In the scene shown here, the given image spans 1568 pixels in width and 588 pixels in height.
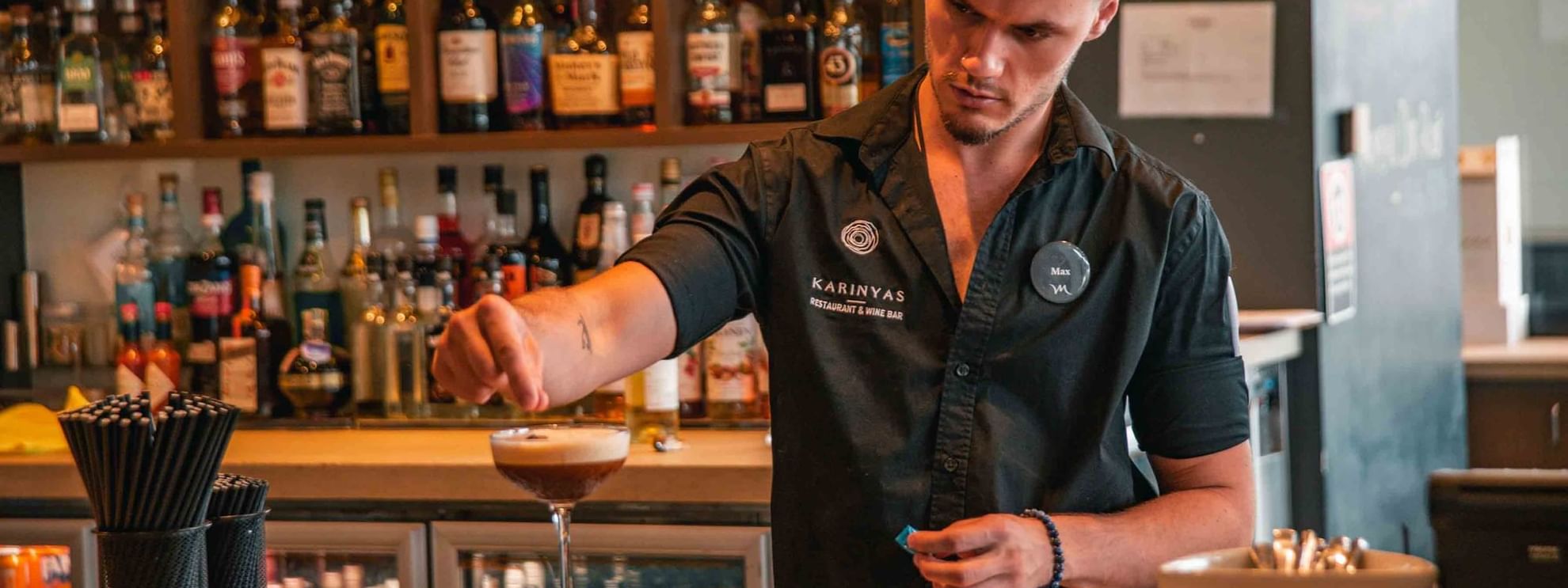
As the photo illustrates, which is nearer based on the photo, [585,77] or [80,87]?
[585,77]

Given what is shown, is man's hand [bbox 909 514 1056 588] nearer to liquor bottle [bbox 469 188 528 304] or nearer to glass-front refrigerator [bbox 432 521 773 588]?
glass-front refrigerator [bbox 432 521 773 588]

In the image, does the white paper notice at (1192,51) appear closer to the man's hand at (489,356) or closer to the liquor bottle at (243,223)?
the liquor bottle at (243,223)

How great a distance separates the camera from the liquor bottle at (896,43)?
2832mm

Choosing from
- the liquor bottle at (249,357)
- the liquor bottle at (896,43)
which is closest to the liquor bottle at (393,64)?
the liquor bottle at (249,357)

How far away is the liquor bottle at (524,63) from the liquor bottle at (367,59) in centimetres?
24

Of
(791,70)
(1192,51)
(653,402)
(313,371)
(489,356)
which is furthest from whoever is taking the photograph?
(1192,51)

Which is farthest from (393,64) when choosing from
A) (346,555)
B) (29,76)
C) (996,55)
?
(996,55)

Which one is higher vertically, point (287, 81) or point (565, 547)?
point (287, 81)

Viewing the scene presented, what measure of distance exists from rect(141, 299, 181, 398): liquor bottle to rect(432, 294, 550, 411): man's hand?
7.09 ft

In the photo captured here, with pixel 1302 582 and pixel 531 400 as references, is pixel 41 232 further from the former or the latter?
pixel 1302 582

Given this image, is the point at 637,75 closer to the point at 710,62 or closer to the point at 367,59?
the point at 710,62

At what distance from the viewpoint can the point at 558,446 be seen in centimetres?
165

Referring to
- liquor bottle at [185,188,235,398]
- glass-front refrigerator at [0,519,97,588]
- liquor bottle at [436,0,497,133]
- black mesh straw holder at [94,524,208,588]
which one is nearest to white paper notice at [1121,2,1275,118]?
liquor bottle at [436,0,497,133]

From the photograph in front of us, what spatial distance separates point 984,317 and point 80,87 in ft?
7.31
